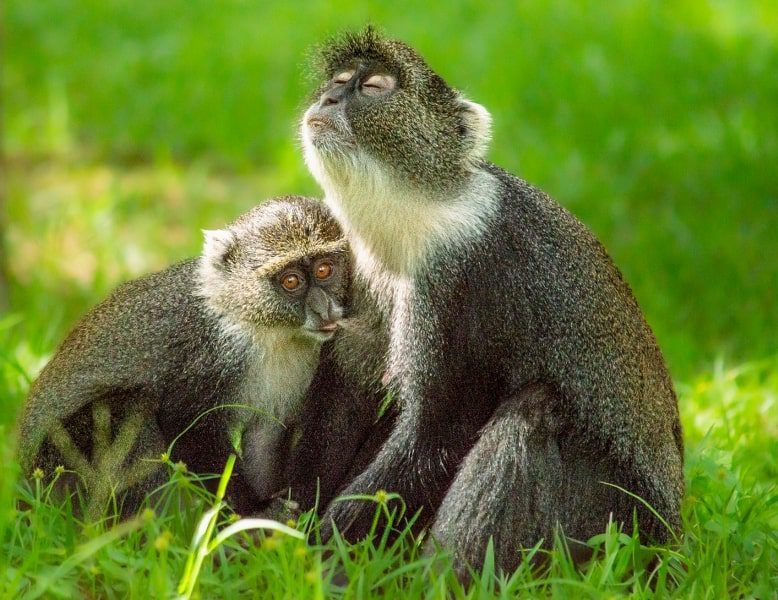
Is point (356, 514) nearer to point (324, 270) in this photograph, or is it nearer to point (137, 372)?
point (324, 270)

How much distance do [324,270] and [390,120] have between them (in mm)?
845

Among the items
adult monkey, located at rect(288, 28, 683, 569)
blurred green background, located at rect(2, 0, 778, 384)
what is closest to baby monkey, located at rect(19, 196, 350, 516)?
adult monkey, located at rect(288, 28, 683, 569)

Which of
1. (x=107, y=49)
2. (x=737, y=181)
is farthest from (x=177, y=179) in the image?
(x=737, y=181)

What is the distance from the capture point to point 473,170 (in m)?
5.47

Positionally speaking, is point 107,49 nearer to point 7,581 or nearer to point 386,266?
point 386,266

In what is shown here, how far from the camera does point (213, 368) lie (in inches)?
230

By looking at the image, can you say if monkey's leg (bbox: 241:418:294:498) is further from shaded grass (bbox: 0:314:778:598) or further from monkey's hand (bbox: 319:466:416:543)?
monkey's hand (bbox: 319:466:416:543)

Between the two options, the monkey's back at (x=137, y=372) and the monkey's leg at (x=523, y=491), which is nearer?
the monkey's leg at (x=523, y=491)

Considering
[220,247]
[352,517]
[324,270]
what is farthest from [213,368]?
[352,517]

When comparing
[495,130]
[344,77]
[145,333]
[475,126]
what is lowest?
[145,333]

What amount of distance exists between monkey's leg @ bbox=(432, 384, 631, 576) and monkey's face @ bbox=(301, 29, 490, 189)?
1.10m

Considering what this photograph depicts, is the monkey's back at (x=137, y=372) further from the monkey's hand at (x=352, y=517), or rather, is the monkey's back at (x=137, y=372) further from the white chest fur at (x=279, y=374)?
the monkey's hand at (x=352, y=517)

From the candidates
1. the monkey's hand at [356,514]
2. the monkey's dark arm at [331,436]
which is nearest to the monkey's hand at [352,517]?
the monkey's hand at [356,514]

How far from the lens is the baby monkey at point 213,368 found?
5707mm
